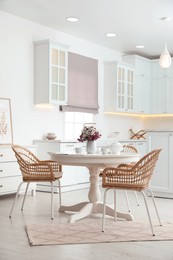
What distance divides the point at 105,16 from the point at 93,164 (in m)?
2.98

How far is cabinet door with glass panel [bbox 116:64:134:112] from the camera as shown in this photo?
334 inches

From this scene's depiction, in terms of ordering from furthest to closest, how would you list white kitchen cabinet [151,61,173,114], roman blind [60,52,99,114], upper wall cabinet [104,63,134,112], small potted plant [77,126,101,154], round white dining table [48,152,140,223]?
white kitchen cabinet [151,61,173,114], upper wall cabinet [104,63,134,112], roman blind [60,52,99,114], small potted plant [77,126,101,154], round white dining table [48,152,140,223]

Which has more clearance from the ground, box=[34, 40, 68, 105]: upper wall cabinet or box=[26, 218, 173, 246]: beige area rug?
box=[34, 40, 68, 105]: upper wall cabinet

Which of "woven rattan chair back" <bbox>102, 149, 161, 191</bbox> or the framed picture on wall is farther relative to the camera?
the framed picture on wall

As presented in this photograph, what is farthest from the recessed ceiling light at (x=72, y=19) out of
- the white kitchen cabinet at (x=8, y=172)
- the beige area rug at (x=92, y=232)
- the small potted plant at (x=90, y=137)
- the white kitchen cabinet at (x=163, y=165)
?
the beige area rug at (x=92, y=232)

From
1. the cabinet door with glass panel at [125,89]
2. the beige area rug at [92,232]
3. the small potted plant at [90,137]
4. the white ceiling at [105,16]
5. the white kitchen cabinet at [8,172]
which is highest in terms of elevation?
the white ceiling at [105,16]

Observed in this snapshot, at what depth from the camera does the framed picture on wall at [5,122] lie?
6.23 metres

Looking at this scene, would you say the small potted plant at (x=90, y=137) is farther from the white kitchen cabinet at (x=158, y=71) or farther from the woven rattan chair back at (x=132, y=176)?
the white kitchen cabinet at (x=158, y=71)

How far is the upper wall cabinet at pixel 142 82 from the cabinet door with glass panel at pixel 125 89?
21cm

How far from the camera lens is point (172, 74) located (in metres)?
9.30

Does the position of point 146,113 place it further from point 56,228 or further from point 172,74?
point 56,228

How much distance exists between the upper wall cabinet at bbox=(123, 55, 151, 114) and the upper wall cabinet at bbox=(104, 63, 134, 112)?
362 millimetres

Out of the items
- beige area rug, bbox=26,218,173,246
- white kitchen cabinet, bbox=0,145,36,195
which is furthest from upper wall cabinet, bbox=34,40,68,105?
beige area rug, bbox=26,218,173,246

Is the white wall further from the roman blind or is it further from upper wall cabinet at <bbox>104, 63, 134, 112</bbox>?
upper wall cabinet at <bbox>104, 63, 134, 112</bbox>
